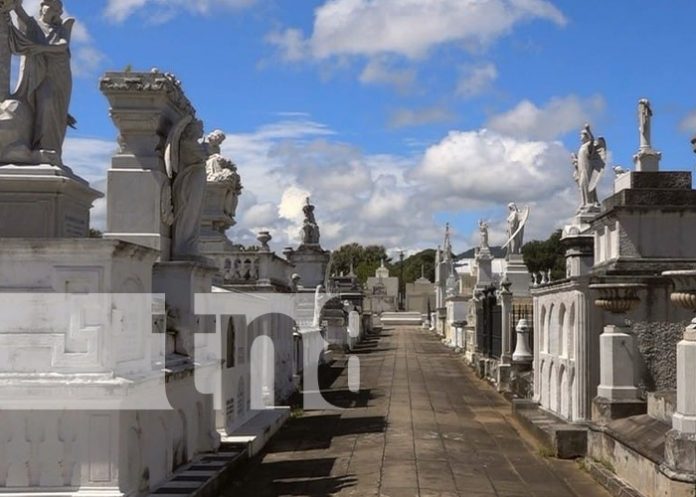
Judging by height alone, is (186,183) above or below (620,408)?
above

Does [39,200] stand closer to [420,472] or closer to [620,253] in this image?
[420,472]

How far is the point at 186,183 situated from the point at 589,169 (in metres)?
9.17

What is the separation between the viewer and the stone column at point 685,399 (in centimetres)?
810

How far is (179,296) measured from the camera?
33.4 ft

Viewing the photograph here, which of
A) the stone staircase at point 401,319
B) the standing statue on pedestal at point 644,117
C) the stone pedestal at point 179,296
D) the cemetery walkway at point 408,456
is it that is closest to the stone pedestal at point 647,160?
the standing statue on pedestal at point 644,117

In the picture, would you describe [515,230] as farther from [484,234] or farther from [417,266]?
[417,266]

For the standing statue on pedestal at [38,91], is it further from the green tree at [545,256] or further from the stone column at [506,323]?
the green tree at [545,256]

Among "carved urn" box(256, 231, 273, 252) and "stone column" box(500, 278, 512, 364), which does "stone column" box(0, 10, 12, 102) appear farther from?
"stone column" box(500, 278, 512, 364)

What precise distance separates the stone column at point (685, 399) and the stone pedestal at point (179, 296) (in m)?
4.60

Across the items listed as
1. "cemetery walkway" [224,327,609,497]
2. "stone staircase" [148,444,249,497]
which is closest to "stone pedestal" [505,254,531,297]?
"cemetery walkway" [224,327,609,497]

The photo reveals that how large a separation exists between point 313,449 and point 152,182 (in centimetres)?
443

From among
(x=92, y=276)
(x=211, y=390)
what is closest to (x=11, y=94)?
(x=92, y=276)

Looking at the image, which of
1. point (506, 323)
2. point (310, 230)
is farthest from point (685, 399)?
point (310, 230)

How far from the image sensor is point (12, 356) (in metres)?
7.38
